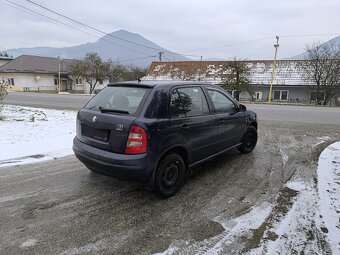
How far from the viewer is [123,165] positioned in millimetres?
3562

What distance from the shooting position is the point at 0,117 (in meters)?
9.47

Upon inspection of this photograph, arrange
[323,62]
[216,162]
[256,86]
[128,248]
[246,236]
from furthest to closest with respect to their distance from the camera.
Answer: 1. [256,86]
2. [323,62]
3. [216,162]
4. [246,236]
5. [128,248]

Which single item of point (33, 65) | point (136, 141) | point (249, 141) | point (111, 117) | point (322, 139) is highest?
point (33, 65)

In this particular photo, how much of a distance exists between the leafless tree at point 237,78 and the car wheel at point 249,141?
2541 centimetres

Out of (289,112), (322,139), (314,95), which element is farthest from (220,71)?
(322,139)

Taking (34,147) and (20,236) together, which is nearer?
(20,236)

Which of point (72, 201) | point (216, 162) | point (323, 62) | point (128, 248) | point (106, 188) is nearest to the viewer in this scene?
point (128, 248)

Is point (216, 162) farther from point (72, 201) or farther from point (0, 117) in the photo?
point (0, 117)

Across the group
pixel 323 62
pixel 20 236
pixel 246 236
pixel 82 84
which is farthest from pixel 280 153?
pixel 82 84

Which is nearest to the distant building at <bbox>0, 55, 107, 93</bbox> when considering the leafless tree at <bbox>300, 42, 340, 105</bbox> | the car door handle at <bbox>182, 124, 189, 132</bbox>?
the leafless tree at <bbox>300, 42, 340, 105</bbox>

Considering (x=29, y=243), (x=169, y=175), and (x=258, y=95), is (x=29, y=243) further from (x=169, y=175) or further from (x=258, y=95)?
(x=258, y=95)

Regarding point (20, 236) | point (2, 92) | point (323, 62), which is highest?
point (323, 62)

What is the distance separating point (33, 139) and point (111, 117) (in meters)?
4.45

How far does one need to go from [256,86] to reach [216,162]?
29.4 metres
